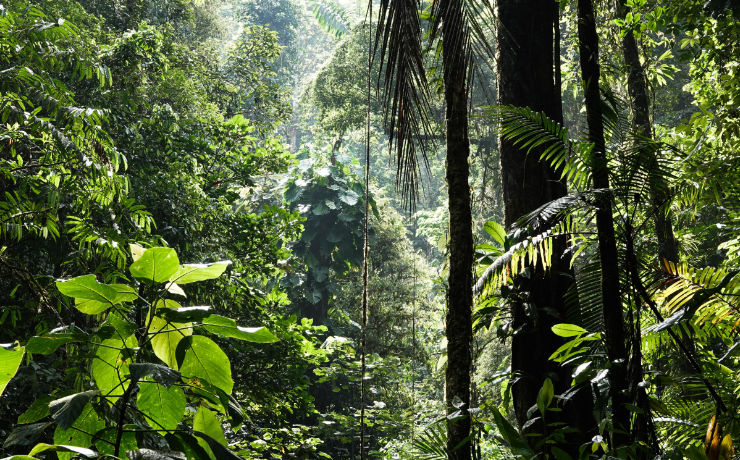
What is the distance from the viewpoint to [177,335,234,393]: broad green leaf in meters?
0.89

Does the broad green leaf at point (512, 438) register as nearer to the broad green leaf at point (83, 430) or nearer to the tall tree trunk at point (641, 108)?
the broad green leaf at point (83, 430)

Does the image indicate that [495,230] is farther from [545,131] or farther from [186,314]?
[186,314]

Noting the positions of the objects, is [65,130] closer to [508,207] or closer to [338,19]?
[508,207]

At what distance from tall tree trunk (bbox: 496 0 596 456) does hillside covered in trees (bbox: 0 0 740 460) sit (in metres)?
0.01

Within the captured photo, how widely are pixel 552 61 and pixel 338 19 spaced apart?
1989cm

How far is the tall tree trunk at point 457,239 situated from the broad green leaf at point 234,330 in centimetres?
129

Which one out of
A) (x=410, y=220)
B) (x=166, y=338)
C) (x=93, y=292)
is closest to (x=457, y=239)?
(x=166, y=338)

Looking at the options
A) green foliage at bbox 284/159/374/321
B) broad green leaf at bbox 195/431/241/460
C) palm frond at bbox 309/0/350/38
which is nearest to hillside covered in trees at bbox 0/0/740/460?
broad green leaf at bbox 195/431/241/460

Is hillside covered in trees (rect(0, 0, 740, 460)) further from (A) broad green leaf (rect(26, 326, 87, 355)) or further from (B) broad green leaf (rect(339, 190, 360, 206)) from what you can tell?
(B) broad green leaf (rect(339, 190, 360, 206))

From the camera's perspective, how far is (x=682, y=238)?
647 centimetres

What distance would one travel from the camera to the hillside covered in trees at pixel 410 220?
2.96 ft

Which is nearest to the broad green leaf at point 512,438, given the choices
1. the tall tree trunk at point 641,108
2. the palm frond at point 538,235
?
the palm frond at point 538,235

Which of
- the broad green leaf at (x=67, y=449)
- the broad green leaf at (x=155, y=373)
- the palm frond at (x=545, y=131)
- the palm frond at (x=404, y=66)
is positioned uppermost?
the palm frond at (x=404, y=66)

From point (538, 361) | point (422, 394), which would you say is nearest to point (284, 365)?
point (538, 361)
